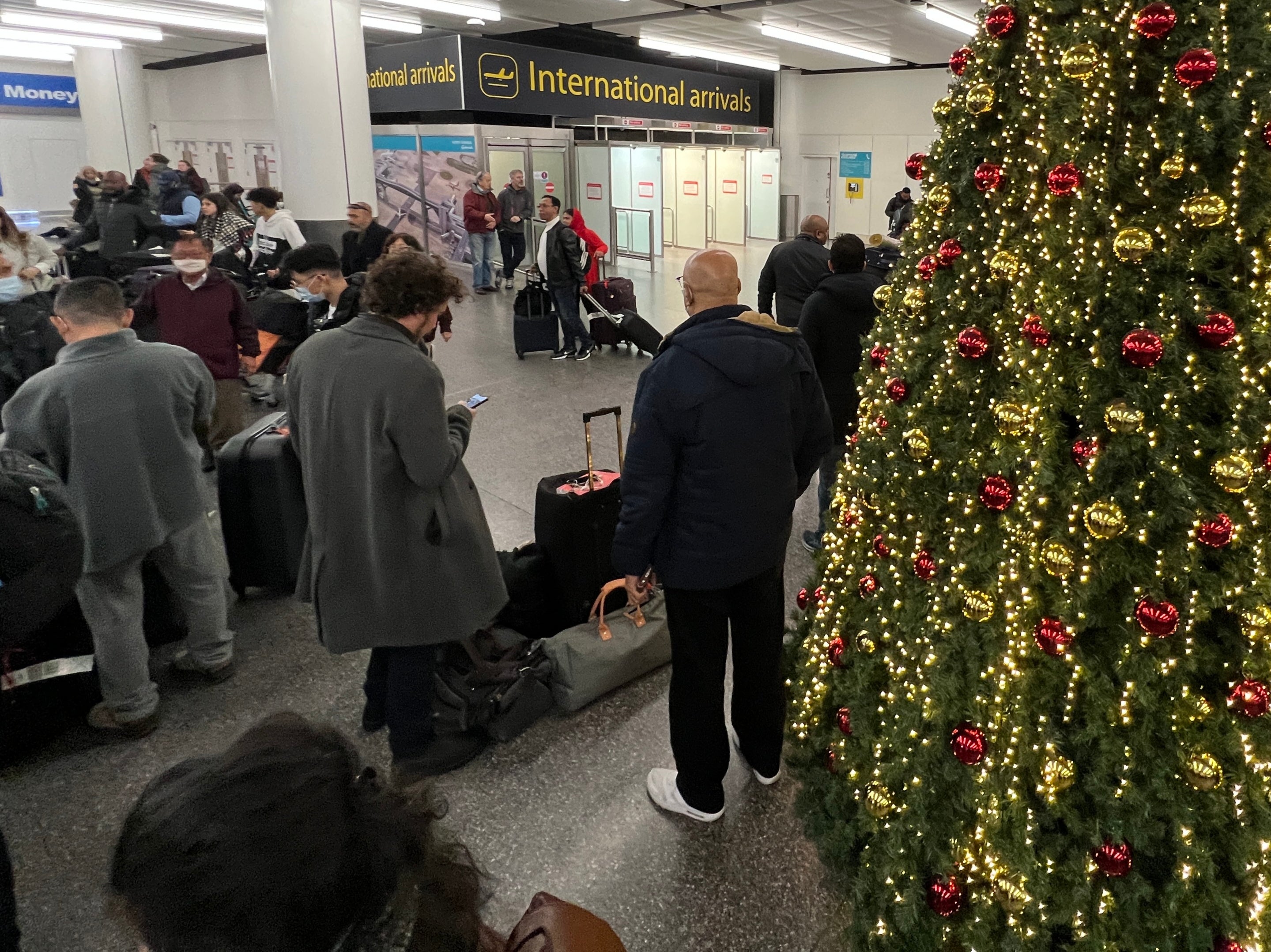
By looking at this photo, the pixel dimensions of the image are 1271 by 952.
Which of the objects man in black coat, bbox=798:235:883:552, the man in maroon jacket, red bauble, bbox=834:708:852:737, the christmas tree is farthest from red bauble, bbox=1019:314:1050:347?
the man in maroon jacket

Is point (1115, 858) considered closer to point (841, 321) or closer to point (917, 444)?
point (917, 444)

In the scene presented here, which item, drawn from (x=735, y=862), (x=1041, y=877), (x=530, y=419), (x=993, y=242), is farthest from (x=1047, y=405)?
(x=530, y=419)

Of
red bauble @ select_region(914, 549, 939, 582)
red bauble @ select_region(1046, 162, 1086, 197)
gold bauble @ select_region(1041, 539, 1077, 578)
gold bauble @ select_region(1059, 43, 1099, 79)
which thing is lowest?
red bauble @ select_region(914, 549, 939, 582)

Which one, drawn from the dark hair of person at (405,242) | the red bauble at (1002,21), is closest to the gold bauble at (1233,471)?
the red bauble at (1002,21)

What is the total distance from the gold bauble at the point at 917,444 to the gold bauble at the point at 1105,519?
1.13ft

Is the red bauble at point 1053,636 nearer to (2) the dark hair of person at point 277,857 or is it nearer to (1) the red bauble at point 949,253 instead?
(1) the red bauble at point 949,253

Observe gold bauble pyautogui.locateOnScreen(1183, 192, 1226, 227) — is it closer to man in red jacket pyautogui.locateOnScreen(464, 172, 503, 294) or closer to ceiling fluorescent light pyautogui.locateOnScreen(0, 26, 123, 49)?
man in red jacket pyautogui.locateOnScreen(464, 172, 503, 294)

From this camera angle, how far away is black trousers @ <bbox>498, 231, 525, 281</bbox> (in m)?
13.1

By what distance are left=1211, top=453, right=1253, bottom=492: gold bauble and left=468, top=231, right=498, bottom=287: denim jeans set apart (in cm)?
1206

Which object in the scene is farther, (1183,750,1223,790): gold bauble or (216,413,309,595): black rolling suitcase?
(216,413,309,595): black rolling suitcase

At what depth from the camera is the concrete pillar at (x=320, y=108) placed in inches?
347

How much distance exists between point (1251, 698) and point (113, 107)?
20155 mm

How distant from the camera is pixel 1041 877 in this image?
1756 millimetres

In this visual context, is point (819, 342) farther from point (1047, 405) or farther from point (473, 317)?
point (473, 317)
